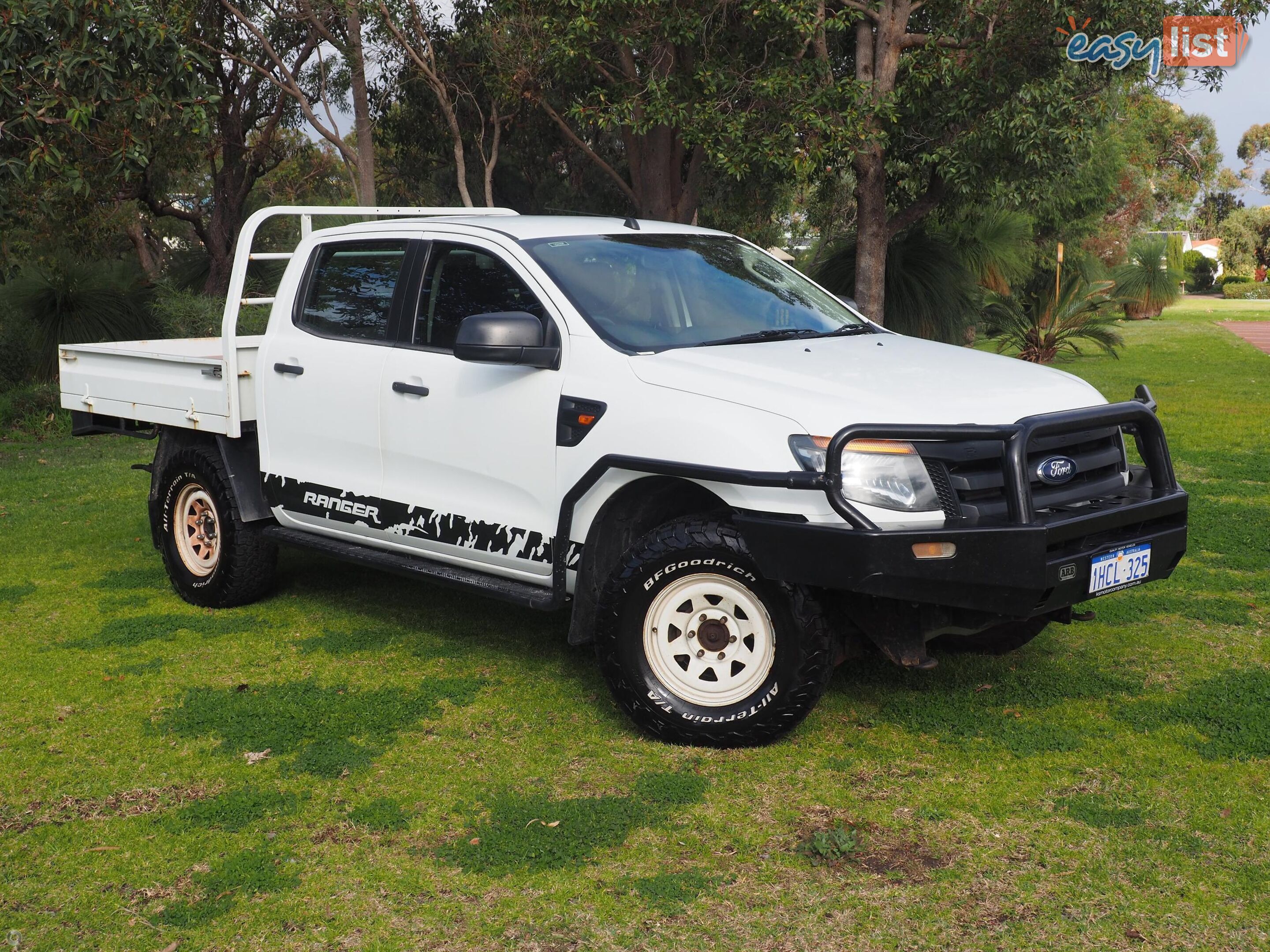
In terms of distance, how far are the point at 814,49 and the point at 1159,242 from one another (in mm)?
24815

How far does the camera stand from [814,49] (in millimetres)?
16125

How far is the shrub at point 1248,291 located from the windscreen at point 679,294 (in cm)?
5315

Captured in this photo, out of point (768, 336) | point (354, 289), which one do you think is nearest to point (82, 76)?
point (354, 289)

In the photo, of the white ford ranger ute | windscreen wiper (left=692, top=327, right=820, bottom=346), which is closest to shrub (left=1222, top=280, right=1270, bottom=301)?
windscreen wiper (left=692, top=327, right=820, bottom=346)

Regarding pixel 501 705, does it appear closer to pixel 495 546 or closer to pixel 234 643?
pixel 495 546

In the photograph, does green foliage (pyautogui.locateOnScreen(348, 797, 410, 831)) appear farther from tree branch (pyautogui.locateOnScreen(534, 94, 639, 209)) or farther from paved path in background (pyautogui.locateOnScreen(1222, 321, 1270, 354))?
paved path in background (pyautogui.locateOnScreen(1222, 321, 1270, 354))

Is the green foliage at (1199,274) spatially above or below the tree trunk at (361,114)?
below

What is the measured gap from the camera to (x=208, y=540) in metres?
6.92

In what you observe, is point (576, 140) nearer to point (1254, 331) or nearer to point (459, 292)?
point (459, 292)

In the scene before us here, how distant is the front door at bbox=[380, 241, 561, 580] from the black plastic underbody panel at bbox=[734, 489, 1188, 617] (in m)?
1.08

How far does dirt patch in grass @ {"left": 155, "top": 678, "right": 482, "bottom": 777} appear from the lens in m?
4.90

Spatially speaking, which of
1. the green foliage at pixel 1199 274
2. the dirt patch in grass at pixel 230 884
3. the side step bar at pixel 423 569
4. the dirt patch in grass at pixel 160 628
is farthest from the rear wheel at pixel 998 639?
the green foliage at pixel 1199 274

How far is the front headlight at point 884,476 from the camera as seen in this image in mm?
4344

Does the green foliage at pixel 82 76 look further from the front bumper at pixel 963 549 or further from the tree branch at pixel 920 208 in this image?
the tree branch at pixel 920 208
